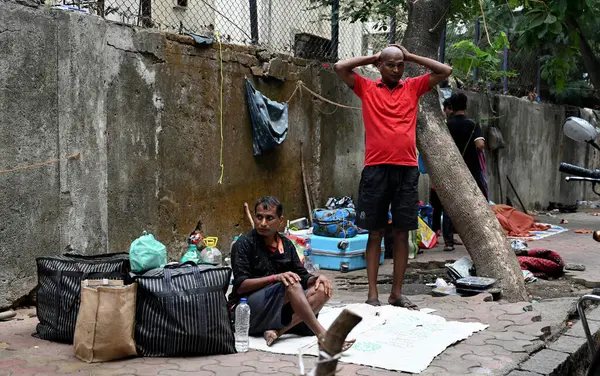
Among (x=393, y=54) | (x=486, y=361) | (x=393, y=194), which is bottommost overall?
(x=486, y=361)

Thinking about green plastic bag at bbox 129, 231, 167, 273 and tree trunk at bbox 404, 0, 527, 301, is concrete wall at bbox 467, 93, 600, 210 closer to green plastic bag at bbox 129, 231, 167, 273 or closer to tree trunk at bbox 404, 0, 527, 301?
tree trunk at bbox 404, 0, 527, 301

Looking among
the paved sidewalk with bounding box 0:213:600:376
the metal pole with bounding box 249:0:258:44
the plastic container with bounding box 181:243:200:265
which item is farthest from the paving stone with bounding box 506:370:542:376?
the metal pole with bounding box 249:0:258:44

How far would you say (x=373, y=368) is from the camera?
13.8 feet

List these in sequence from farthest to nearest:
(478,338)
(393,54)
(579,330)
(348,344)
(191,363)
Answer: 1. (393,54)
2. (579,330)
3. (478,338)
4. (348,344)
5. (191,363)

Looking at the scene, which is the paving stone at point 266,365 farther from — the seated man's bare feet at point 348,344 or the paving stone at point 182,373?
the seated man's bare feet at point 348,344

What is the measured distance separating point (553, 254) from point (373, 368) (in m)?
4.16

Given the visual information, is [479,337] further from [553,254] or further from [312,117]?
[312,117]

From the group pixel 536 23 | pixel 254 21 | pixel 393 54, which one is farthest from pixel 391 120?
pixel 254 21

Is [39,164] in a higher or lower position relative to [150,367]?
higher

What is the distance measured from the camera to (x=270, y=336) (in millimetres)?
4559

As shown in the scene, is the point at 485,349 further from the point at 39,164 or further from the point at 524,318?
the point at 39,164

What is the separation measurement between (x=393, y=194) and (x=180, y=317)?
2207 millimetres

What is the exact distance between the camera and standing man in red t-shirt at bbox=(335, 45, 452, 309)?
5.62m

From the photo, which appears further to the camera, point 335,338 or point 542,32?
point 542,32
